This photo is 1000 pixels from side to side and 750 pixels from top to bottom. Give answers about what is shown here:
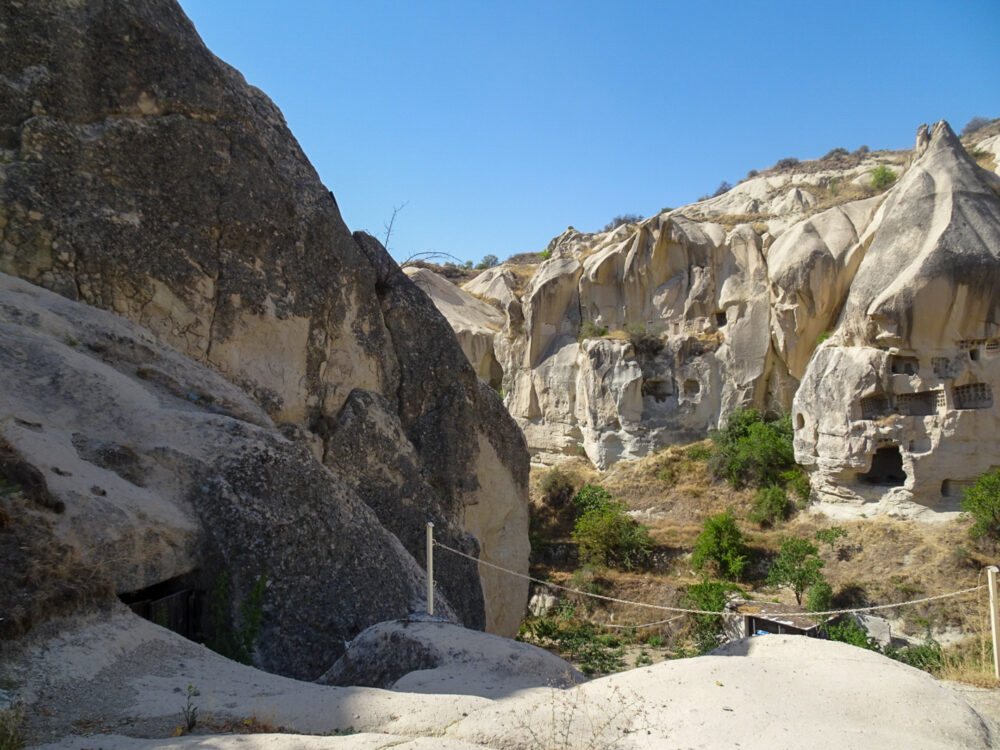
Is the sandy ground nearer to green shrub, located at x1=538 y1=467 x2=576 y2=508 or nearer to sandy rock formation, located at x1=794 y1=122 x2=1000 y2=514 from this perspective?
sandy rock formation, located at x1=794 y1=122 x2=1000 y2=514

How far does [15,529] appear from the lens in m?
3.32

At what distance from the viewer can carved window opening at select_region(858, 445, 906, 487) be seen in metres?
18.1

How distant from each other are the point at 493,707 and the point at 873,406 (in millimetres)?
17051

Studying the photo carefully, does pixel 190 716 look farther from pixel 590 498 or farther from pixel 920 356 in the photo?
pixel 590 498

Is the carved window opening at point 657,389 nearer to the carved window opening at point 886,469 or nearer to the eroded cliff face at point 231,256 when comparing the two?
the carved window opening at point 886,469

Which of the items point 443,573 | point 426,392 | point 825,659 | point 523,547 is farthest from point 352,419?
point 825,659

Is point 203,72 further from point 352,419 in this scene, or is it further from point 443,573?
point 443,573

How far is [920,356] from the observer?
55.4 feet

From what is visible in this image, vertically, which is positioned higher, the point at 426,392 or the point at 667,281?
the point at 667,281

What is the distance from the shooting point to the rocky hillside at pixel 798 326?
16.5m

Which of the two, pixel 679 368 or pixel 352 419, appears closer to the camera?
pixel 352 419

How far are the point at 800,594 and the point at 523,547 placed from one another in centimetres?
820

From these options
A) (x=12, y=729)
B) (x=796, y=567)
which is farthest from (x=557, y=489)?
(x=12, y=729)

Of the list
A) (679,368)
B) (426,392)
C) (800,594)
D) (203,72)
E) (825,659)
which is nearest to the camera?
(825,659)
